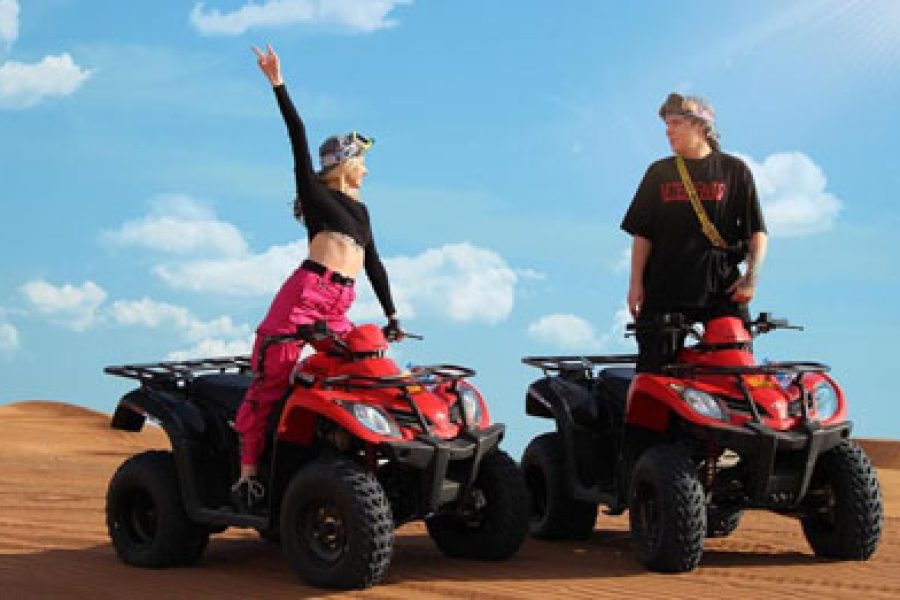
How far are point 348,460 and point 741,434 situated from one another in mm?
2165

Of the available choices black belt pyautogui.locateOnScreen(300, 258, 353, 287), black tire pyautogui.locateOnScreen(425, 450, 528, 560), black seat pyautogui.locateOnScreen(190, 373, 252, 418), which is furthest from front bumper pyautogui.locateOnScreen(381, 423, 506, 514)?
black seat pyautogui.locateOnScreen(190, 373, 252, 418)

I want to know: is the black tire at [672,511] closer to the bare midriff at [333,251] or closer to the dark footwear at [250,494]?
the bare midriff at [333,251]

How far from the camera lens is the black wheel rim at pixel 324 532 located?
747cm

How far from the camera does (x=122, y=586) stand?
8133 millimetres

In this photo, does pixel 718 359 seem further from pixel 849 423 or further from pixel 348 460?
pixel 348 460

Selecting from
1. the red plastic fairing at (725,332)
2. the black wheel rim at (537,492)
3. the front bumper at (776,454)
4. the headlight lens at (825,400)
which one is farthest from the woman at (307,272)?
the headlight lens at (825,400)

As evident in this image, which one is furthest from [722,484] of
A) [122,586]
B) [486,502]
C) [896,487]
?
[896,487]

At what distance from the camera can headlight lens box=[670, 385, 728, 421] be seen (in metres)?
7.96

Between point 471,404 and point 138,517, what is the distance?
246cm

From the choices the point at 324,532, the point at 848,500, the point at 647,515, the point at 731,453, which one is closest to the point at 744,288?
the point at 731,453

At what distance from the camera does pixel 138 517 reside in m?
9.09

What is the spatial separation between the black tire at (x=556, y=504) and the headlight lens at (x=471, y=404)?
5.85 ft

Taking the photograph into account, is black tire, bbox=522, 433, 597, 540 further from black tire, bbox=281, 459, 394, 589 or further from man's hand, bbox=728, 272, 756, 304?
black tire, bbox=281, 459, 394, 589

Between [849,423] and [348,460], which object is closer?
[348,460]
